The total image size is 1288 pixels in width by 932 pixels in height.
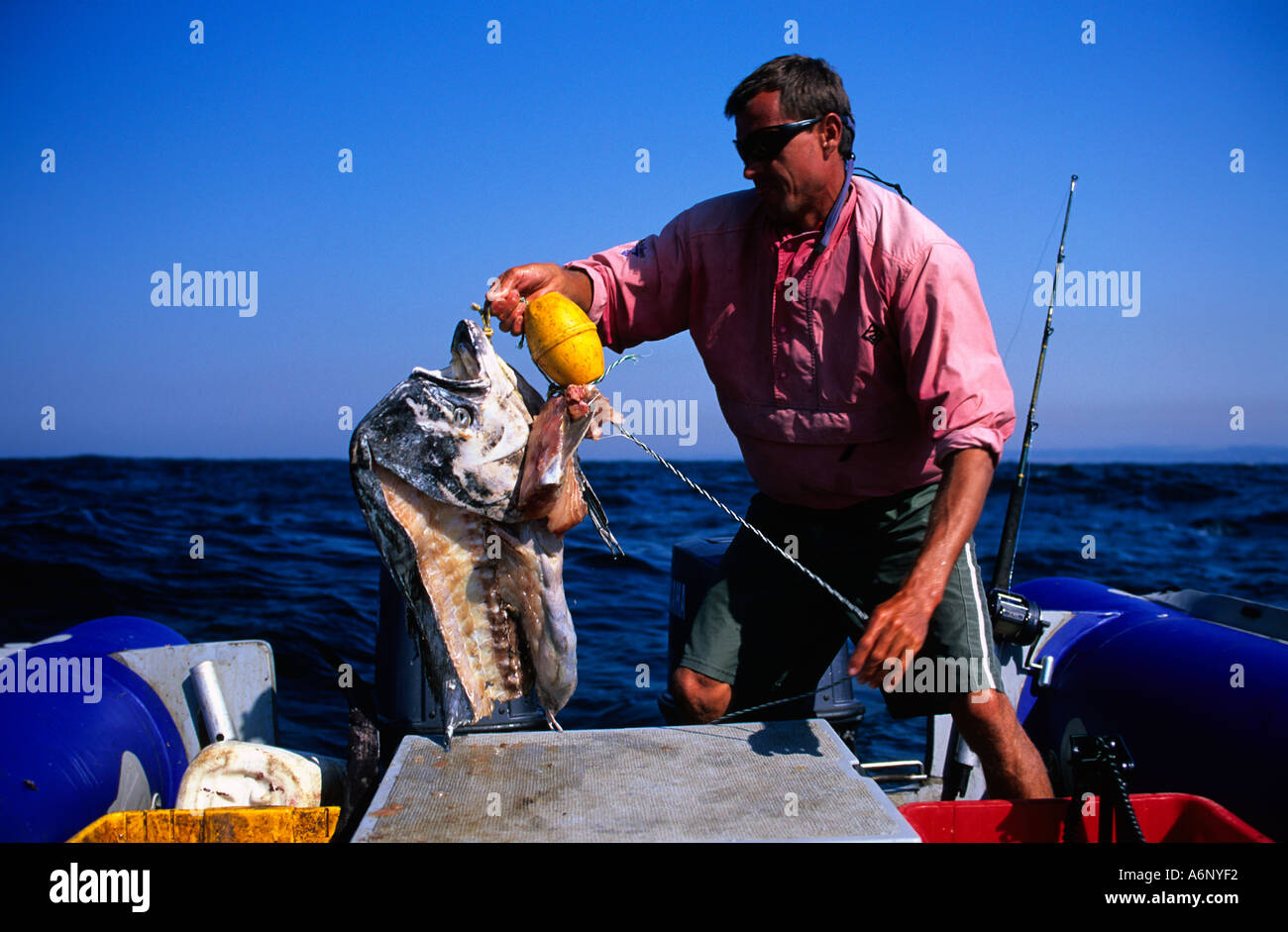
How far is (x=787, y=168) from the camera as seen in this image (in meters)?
2.97

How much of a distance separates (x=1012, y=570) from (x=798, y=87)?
2740 mm

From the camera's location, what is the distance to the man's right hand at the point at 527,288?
8.91 feet

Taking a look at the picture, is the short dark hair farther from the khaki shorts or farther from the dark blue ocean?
the dark blue ocean

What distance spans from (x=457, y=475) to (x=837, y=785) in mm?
1295

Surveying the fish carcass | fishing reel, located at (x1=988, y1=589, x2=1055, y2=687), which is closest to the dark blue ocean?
the fish carcass

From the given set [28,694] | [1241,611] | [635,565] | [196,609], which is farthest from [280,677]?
[1241,611]

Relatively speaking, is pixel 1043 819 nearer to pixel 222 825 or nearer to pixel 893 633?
pixel 893 633

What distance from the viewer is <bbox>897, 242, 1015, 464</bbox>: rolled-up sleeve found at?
2.71 metres

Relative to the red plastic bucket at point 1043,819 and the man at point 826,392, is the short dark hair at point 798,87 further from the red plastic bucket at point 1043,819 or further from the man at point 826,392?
the red plastic bucket at point 1043,819

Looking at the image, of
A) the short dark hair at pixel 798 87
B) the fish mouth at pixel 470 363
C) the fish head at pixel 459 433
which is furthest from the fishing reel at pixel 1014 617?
the fish mouth at pixel 470 363

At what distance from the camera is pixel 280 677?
7004mm

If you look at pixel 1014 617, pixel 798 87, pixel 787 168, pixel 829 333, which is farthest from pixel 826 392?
pixel 1014 617
